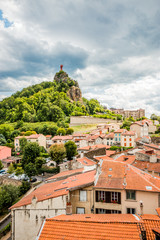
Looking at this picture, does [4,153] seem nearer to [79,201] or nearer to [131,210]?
[79,201]

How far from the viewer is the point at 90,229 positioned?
25.2 ft

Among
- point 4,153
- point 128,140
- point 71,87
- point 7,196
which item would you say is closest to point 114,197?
point 7,196

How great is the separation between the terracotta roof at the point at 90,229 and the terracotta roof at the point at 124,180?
13.8 feet

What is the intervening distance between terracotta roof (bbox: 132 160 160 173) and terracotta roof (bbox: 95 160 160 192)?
744 centimetres

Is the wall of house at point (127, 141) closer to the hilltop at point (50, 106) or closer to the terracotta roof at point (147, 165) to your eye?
the terracotta roof at point (147, 165)

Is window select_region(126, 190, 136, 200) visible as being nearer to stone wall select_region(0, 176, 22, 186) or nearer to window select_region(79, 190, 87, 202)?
window select_region(79, 190, 87, 202)

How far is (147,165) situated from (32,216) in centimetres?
1637

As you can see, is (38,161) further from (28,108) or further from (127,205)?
(28,108)

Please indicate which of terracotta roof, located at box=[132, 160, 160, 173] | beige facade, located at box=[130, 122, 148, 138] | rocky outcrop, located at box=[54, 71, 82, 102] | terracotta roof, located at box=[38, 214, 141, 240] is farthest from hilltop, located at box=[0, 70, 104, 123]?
terracotta roof, located at box=[38, 214, 141, 240]

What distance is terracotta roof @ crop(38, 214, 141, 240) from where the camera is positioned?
7207 mm

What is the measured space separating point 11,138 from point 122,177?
58587 mm

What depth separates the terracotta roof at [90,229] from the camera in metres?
7.21

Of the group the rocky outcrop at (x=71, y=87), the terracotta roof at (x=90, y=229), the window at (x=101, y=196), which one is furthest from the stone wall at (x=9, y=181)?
the rocky outcrop at (x=71, y=87)

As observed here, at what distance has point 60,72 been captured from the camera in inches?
4483
